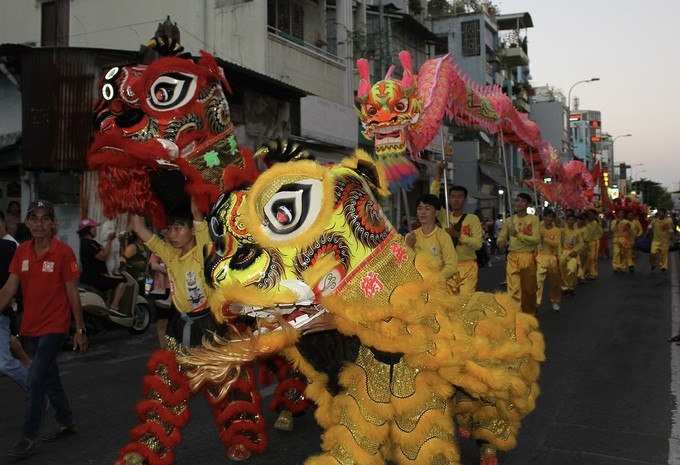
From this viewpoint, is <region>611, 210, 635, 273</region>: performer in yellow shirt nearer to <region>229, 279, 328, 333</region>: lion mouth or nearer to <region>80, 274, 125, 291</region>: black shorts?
<region>80, 274, 125, 291</region>: black shorts

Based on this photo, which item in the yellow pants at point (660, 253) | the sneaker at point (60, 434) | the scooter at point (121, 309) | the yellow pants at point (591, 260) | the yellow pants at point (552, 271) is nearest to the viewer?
the sneaker at point (60, 434)

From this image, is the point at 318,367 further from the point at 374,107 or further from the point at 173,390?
the point at 374,107

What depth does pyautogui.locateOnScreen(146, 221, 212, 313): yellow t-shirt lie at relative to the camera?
4.42m

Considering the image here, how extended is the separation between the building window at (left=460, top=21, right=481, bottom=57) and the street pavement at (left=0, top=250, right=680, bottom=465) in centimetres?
3448

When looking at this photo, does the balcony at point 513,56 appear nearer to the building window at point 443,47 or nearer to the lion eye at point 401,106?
the building window at point 443,47

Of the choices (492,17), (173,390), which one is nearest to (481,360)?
(173,390)

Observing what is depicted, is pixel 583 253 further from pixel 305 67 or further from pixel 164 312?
pixel 164 312

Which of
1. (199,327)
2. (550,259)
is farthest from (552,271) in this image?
(199,327)

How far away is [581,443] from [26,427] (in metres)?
3.75

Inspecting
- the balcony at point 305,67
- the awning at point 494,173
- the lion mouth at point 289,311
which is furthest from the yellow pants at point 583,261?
the awning at point 494,173

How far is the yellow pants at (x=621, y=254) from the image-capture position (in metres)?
18.5

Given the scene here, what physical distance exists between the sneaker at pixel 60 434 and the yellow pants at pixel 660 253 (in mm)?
16579

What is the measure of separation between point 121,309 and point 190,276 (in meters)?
5.37

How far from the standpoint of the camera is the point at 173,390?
404 centimetres
